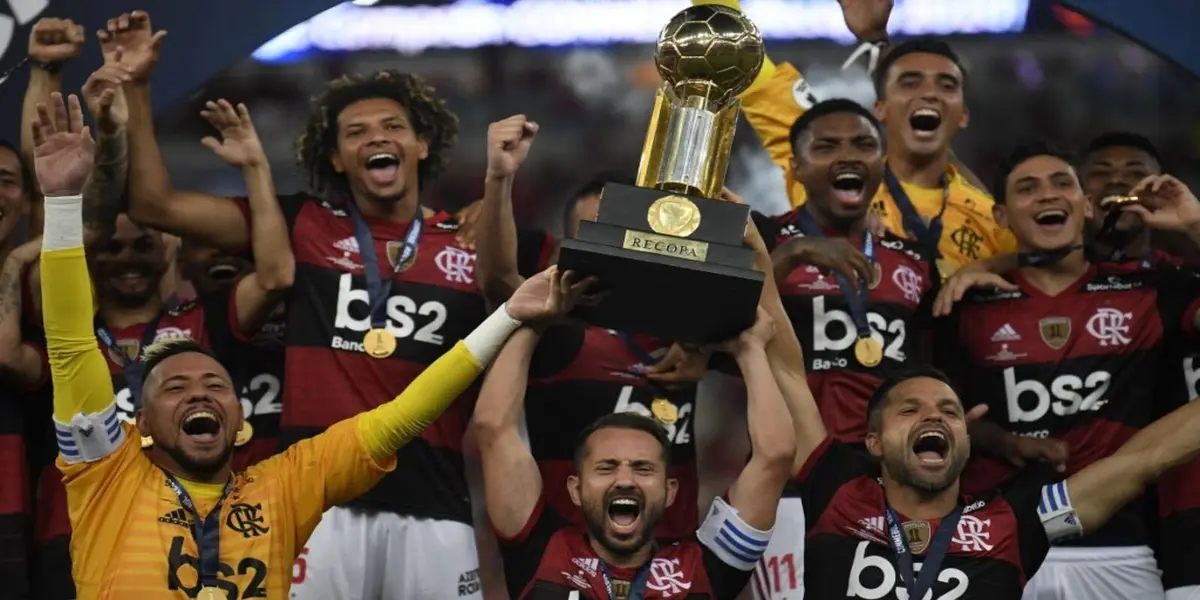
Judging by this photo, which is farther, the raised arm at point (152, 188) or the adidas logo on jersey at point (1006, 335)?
the adidas logo on jersey at point (1006, 335)

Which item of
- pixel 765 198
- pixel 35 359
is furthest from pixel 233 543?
pixel 765 198

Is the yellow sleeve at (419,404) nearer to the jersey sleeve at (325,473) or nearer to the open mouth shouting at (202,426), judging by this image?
the jersey sleeve at (325,473)

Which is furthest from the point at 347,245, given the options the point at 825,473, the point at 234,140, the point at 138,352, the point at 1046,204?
the point at 1046,204

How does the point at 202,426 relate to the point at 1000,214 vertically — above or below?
below

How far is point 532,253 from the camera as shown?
5703 mm

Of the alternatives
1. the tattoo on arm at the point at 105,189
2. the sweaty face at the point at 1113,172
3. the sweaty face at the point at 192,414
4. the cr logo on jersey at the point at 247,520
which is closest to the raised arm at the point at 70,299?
the sweaty face at the point at 192,414

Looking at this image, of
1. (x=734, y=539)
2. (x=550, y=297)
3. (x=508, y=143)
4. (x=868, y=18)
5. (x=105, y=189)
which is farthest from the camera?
(x=868, y=18)

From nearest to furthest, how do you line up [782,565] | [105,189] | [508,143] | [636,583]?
[636,583], [508,143], [105,189], [782,565]

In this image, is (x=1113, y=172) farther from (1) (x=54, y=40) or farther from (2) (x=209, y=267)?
(1) (x=54, y=40)

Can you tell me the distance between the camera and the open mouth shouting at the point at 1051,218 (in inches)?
224

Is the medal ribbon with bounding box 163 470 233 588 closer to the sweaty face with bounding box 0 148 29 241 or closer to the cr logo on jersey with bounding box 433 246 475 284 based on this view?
the cr logo on jersey with bounding box 433 246 475 284

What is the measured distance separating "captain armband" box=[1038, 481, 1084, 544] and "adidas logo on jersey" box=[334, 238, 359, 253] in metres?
2.07

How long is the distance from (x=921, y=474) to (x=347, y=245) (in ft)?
5.86

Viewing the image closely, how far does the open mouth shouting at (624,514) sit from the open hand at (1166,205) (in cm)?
180
